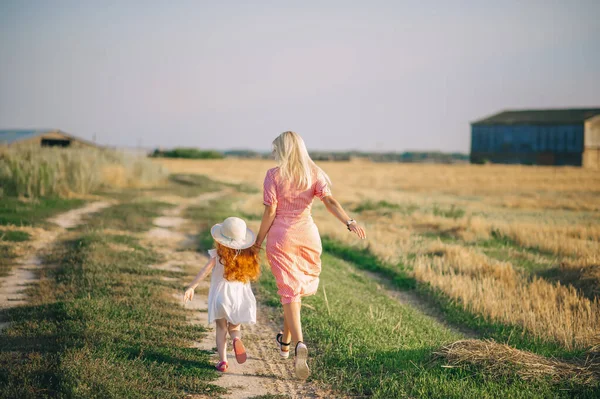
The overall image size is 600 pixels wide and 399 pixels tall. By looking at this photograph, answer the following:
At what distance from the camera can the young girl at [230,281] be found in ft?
18.2

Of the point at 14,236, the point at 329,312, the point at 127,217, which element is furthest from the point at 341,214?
the point at 127,217

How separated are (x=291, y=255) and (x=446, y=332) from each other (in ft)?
10.6

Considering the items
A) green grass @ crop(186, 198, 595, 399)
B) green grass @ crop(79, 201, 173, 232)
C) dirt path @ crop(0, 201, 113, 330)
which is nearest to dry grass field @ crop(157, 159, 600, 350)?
green grass @ crop(186, 198, 595, 399)

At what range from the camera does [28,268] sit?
9.87 m

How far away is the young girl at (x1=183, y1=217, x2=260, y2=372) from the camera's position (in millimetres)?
5535

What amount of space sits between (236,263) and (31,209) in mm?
13433

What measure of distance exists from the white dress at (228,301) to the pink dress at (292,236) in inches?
14.9

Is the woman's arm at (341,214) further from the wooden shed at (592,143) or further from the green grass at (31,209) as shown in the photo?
the wooden shed at (592,143)

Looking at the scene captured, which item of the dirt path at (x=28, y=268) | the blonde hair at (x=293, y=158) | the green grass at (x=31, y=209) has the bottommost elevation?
the dirt path at (x=28, y=268)

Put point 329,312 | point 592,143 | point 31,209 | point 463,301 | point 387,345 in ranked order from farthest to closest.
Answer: point 592,143, point 31,209, point 463,301, point 329,312, point 387,345

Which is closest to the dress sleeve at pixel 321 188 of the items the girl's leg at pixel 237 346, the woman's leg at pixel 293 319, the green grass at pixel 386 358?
the woman's leg at pixel 293 319

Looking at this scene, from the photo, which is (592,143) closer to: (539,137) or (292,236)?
(539,137)

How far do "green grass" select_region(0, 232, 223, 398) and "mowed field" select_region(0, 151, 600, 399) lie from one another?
21 mm

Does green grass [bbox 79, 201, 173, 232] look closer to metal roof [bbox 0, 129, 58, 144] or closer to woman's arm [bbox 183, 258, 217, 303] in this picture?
woman's arm [bbox 183, 258, 217, 303]
